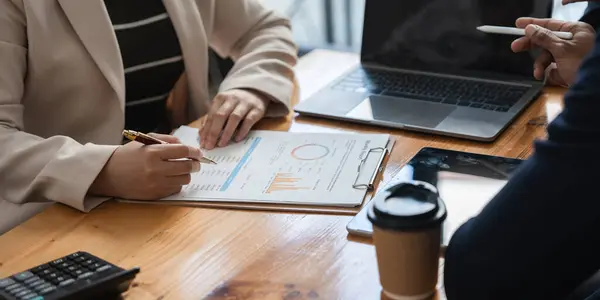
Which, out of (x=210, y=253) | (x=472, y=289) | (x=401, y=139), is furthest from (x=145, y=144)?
(x=472, y=289)

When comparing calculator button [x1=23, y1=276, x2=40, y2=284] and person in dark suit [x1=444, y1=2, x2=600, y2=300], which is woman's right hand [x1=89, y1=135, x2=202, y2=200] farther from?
person in dark suit [x1=444, y1=2, x2=600, y2=300]

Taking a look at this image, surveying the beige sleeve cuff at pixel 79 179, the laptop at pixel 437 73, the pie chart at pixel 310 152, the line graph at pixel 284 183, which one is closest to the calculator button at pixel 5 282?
the beige sleeve cuff at pixel 79 179

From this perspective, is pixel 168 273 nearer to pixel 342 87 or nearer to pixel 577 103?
pixel 577 103

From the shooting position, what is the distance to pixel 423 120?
1184mm

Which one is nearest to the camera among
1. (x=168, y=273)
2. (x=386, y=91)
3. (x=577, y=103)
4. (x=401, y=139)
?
(x=577, y=103)

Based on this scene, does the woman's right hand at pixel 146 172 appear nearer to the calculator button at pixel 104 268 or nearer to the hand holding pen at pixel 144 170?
the hand holding pen at pixel 144 170

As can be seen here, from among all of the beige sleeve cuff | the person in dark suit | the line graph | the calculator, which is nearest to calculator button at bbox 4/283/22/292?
the calculator

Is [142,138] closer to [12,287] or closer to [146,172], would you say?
[146,172]

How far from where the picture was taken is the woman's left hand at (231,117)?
3.88ft

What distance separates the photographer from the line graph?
1.00 m

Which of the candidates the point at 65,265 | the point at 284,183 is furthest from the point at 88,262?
the point at 284,183

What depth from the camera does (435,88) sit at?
131 centimetres

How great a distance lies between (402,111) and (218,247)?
1.55 ft

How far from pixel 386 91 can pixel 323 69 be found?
0.22 meters
